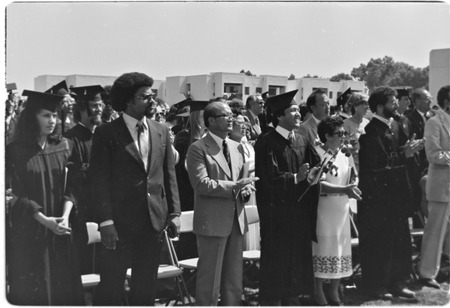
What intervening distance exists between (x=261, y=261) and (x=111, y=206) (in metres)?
1.61

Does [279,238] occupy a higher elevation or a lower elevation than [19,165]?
lower

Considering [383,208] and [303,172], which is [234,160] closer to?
[303,172]

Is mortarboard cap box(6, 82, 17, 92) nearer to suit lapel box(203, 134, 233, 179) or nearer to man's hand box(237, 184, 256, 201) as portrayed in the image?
suit lapel box(203, 134, 233, 179)

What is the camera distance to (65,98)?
6656mm

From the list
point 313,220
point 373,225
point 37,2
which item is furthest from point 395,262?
point 37,2

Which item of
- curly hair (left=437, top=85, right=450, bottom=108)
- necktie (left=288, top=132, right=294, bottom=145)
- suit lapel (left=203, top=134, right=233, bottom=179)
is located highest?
curly hair (left=437, top=85, right=450, bottom=108)

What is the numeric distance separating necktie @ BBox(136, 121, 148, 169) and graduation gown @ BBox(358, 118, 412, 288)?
2359 mm

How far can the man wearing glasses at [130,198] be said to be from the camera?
6258 mm

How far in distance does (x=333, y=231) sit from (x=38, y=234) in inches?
108

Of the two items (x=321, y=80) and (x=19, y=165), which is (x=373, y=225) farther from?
(x=19, y=165)

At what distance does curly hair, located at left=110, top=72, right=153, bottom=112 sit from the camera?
639 cm

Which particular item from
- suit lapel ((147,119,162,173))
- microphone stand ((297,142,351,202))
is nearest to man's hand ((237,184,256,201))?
microphone stand ((297,142,351,202))

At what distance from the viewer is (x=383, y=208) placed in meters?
7.58

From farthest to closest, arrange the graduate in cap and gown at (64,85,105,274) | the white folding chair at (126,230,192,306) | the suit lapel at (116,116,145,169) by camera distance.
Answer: the white folding chair at (126,230,192,306) < the graduate in cap and gown at (64,85,105,274) < the suit lapel at (116,116,145,169)
